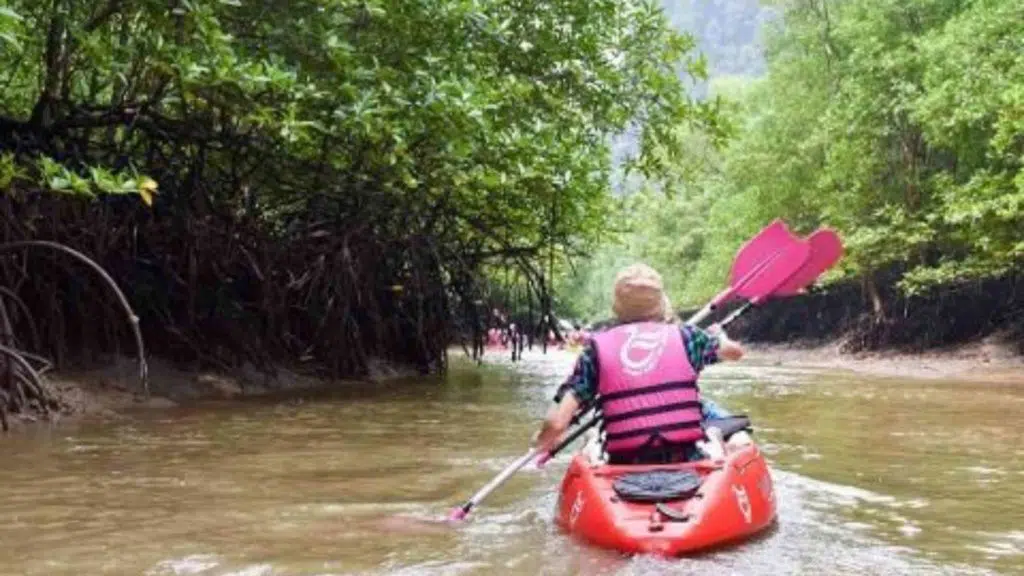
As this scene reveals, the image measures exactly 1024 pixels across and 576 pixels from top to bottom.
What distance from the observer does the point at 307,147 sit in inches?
321

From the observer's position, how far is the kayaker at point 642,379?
411cm

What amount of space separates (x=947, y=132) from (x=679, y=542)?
14019 millimetres

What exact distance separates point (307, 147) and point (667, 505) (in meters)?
5.17

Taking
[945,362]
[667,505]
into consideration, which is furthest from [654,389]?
[945,362]

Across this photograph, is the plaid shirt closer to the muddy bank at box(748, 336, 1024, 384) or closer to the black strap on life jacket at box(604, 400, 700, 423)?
the black strap on life jacket at box(604, 400, 700, 423)

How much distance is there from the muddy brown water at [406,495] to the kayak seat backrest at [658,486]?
23 centimetres

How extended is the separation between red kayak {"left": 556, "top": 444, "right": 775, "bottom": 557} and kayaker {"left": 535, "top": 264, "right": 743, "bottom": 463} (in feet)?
0.49

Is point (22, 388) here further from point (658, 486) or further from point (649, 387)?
point (658, 486)

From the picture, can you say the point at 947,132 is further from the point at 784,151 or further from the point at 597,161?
the point at 597,161

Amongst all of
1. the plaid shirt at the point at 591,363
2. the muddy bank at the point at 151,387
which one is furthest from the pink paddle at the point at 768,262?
the muddy bank at the point at 151,387

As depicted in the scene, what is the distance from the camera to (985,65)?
14148 millimetres

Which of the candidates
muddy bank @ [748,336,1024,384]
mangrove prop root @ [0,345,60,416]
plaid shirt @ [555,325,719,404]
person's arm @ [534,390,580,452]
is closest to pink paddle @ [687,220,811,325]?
plaid shirt @ [555,325,719,404]

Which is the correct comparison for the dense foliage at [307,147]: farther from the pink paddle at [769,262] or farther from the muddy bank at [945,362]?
→ the muddy bank at [945,362]

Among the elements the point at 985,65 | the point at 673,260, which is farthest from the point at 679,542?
the point at 673,260
